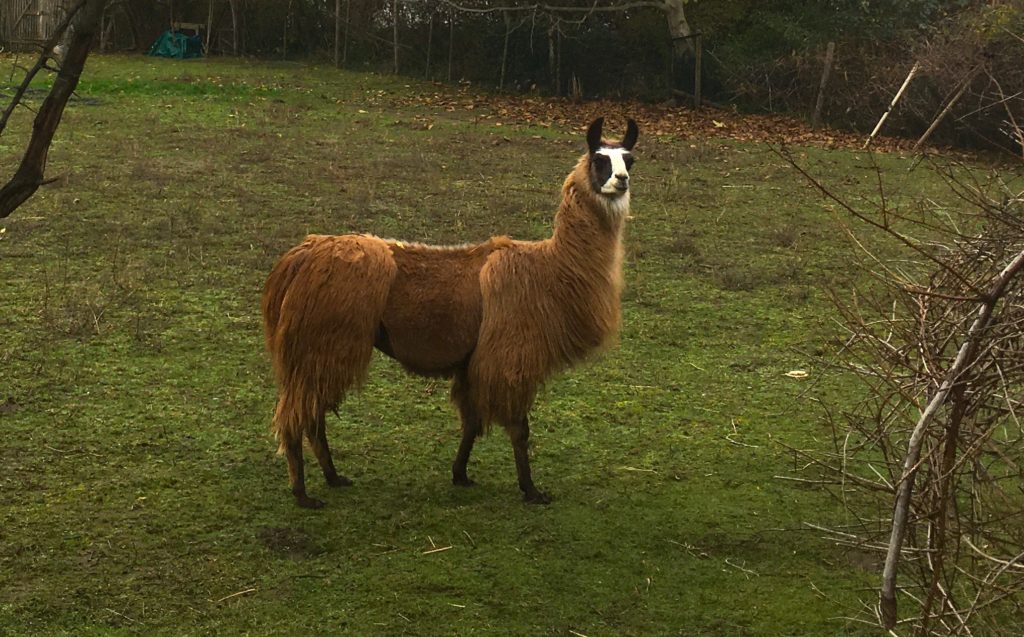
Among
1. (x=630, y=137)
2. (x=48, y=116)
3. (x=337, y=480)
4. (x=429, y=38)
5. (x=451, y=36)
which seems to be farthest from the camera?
(x=429, y=38)

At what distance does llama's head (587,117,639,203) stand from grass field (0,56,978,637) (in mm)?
1613

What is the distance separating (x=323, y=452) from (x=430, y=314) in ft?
3.33

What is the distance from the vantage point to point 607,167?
673cm

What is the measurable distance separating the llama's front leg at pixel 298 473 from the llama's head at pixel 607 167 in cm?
230

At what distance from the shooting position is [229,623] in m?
5.07

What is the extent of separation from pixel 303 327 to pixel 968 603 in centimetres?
366

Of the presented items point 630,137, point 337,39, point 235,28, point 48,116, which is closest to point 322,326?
point 48,116

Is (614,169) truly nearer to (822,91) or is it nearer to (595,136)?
→ (595,136)

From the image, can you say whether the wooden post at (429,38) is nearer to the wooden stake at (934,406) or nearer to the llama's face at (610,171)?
the llama's face at (610,171)

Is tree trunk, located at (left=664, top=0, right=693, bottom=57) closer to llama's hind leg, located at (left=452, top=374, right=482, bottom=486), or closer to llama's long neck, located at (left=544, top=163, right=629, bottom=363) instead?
llama's long neck, located at (left=544, top=163, right=629, bottom=363)

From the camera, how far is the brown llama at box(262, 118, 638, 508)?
6266mm

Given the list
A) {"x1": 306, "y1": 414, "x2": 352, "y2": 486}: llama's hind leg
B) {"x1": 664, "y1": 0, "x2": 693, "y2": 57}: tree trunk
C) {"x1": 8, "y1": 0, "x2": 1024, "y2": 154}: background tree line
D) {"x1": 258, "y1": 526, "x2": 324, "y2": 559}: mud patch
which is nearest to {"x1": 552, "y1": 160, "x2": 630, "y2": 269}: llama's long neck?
{"x1": 306, "y1": 414, "x2": 352, "y2": 486}: llama's hind leg

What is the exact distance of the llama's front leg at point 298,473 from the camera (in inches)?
247

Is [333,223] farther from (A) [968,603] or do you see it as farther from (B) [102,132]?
(A) [968,603]
